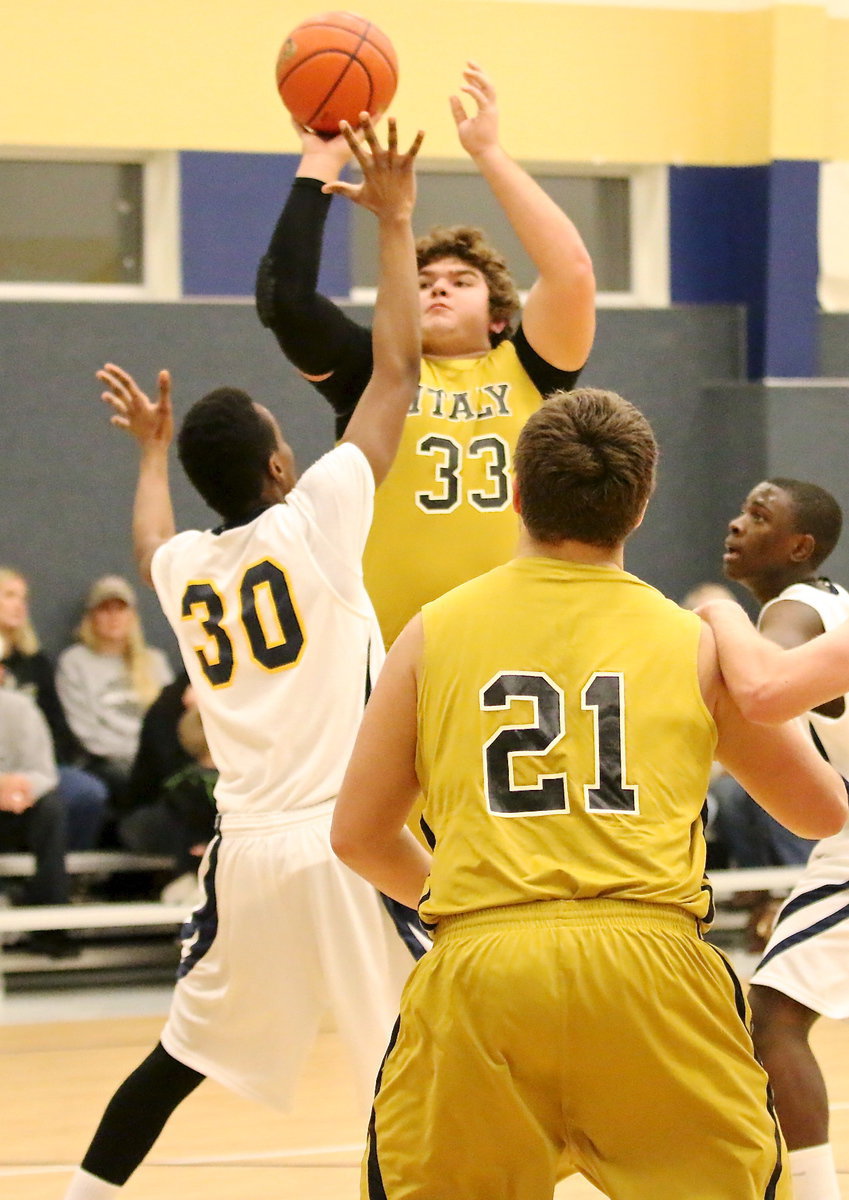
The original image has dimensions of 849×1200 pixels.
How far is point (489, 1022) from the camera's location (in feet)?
7.73

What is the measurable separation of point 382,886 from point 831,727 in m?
1.46

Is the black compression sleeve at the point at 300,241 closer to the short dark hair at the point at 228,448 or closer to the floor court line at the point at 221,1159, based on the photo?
the short dark hair at the point at 228,448

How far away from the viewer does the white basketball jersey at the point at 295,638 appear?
11.9ft

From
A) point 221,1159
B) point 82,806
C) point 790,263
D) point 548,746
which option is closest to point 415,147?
point 548,746

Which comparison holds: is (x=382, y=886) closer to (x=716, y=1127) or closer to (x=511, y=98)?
(x=716, y=1127)

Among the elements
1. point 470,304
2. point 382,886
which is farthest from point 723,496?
point 382,886

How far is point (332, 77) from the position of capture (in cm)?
393

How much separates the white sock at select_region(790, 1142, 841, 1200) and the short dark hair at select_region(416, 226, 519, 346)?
189 centimetres

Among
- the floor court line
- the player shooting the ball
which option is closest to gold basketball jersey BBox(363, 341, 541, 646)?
the player shooting the ball

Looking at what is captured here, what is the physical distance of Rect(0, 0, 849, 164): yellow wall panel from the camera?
8.17m

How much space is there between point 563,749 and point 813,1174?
159 centimetres

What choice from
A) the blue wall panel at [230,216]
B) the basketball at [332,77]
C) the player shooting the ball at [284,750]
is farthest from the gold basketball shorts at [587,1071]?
the blue wall panel at [230,216]

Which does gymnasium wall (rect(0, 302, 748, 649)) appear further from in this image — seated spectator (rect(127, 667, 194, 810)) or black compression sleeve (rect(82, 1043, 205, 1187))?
black compression sleeve (rect(82, 1043, 205, 1187))

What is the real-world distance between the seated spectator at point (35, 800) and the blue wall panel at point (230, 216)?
2297 mm
